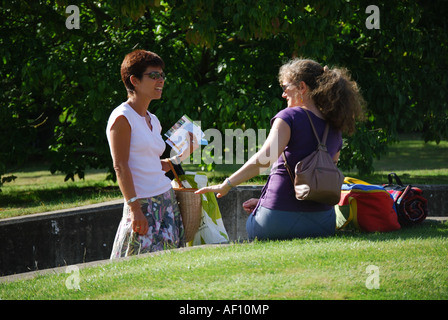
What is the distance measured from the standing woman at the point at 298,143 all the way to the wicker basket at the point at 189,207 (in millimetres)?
389

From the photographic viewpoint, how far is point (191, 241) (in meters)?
5.28

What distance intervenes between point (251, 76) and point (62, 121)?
3843 millimetres

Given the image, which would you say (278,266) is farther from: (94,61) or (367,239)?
(94,61)

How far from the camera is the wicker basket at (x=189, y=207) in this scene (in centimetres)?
504

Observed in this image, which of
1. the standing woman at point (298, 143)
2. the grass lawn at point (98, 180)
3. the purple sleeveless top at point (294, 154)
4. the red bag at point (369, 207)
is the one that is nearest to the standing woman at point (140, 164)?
the standing woman at point (298, 143)

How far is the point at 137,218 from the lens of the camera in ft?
14.9

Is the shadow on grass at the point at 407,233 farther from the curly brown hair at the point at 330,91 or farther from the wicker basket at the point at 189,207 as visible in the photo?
the wicker basket at the point at 189,207

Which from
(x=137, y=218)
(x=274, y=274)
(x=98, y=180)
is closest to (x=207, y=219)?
(x=137, y=218)

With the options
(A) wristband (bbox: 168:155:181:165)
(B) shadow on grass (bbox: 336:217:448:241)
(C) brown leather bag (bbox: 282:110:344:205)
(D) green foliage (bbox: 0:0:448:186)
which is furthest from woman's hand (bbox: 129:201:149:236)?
(D) green foliage (bbox: 0:0:448:186)

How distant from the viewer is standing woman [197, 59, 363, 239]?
457 cm

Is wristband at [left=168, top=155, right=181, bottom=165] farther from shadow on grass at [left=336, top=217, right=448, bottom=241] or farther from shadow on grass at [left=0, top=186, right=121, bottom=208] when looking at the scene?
shadow on grass at [left=0, top=186, right=121, bottom=208]

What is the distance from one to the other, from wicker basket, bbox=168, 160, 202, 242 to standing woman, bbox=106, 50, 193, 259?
0.15m

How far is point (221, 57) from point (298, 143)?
18.0ft
